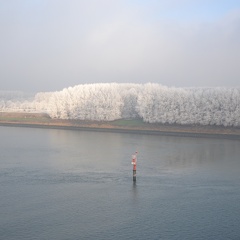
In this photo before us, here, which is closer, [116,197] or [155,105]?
[116,197]

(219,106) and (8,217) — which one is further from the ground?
(219,106)

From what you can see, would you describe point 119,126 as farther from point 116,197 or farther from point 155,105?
point 116,197

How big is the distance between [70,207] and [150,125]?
80.8 ft

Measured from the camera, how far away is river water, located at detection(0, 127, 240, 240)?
8.45 m

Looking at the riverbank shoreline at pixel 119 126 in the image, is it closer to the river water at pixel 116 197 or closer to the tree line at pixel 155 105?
the tree line at pixel 155 105

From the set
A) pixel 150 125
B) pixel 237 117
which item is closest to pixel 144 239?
pixel 237 117

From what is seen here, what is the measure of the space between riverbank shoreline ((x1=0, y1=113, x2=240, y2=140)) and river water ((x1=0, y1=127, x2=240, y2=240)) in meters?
11.6

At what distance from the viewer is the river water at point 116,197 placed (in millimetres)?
8445

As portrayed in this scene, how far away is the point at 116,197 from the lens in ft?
35.7

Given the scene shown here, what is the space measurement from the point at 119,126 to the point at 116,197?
24442mm

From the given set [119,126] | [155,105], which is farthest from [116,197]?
[155,105]

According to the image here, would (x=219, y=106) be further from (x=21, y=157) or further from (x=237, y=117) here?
(x=21, y=157)

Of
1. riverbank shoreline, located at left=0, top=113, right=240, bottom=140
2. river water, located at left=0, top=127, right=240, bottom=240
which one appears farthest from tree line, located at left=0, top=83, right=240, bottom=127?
river water, located at left=0, top=127, right=240, bottom=240

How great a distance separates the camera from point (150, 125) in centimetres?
3419
